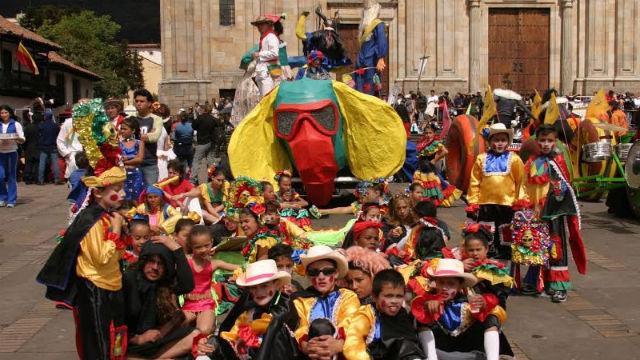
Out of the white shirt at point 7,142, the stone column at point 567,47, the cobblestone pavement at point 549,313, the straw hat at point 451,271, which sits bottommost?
the cobblestone pavement at point 549,313

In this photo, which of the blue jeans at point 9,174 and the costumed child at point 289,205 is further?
the blue jeans at point 9,174

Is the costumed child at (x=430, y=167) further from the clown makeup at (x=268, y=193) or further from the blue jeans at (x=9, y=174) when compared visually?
the blue jeans at (x=9, y=174)

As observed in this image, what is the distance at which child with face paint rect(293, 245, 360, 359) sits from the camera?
16.7 feet

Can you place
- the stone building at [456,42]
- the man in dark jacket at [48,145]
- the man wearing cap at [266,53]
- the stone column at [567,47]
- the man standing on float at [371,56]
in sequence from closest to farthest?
1. the man wearing cap at [266,53]
2. the man standing on float at [371,56]
3. the man in dark jacket at [48,145]
4. the stone building at [456,42]
5. the stone column at [567,47]

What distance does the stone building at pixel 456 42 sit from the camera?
103 feet

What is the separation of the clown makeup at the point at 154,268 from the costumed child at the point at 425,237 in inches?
88.8

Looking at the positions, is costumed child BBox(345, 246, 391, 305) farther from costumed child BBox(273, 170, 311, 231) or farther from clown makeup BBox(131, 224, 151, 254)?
costumed child BBox(273, 170, 311, 231)

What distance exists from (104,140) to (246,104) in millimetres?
9417

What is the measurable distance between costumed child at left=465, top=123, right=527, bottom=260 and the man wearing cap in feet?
20.5

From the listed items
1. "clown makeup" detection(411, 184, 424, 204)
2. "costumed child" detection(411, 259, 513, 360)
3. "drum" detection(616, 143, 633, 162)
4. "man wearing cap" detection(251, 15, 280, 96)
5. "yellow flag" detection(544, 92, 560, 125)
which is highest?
"man wearing cap" detection(251, 15, 280, 96)

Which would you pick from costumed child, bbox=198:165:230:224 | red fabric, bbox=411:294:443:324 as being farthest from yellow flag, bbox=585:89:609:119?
red fabric, bbox=411:294:443:324

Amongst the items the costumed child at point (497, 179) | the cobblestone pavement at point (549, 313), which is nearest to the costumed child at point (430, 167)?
the cobblestone pavement at point (549, 313)

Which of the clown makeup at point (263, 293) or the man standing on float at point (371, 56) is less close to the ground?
the man standing on float at point (371, 56)

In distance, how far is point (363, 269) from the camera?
5996mm
